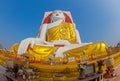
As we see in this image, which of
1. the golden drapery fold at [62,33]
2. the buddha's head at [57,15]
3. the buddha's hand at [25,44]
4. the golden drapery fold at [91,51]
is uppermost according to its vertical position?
the buddha's head at [57,15]

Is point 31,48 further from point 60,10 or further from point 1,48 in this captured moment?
point 60,10

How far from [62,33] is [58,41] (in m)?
0.90

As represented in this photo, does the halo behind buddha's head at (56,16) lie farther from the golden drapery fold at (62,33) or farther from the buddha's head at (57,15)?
the golden drapery fold at (62,33)

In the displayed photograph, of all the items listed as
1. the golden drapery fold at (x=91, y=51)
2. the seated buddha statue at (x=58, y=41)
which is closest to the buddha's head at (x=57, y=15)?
the seated buddha statue at (x=58, y=41)

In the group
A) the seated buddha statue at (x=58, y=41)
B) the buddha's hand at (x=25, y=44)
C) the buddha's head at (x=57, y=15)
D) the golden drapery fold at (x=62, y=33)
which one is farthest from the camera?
the buddha's head at (x=57, y=15)

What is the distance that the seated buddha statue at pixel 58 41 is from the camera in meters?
11.6

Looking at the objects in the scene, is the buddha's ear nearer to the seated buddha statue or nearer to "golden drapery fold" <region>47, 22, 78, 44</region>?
the seated buddha statue

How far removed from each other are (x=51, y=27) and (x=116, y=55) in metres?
4.31

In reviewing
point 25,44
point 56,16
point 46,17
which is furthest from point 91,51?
point 46,17

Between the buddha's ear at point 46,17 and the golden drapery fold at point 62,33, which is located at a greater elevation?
the buddha's ear at point 46,17

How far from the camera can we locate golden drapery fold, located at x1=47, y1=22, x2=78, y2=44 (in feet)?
45.6

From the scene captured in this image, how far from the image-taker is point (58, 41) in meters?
13.2

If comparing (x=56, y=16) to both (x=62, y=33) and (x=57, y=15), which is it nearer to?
(x=57, y=15)

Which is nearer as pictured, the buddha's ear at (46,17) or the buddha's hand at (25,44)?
the buddha's hand at (25,44)
